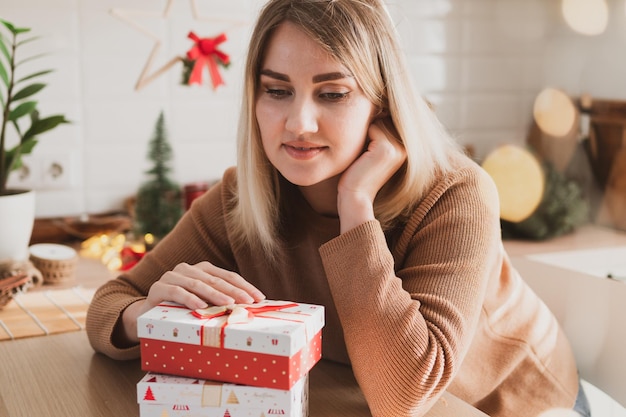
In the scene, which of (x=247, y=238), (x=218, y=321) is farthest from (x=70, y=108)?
(x=218, y=321)

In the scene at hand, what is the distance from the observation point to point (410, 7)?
2.37 metres

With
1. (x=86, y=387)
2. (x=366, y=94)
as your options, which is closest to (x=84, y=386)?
(x=86, y=387)

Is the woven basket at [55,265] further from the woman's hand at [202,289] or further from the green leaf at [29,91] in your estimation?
the woman's hand at [202,289]

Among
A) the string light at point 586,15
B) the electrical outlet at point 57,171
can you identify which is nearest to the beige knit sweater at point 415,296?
the electrical outlet at point 57,171

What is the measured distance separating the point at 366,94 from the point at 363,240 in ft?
0.78

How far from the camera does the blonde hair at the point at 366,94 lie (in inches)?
40.7

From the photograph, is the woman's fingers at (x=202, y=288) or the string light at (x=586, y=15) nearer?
the woman's fingers at (x=202, y=288)

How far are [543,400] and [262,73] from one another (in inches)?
29.3

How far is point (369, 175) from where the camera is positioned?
42.3 inches

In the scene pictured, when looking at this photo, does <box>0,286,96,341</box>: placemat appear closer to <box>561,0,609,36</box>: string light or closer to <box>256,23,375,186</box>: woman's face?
<box>256,23,375,186</box>: woman's face

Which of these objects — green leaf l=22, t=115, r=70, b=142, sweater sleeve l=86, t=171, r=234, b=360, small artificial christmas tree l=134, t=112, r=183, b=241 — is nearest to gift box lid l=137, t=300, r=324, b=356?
sweater sleeve l=86, t=171, r=234, b=360

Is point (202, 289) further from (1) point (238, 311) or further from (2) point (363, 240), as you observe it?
(2) point (363, 240)

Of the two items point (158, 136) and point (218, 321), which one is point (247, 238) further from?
point (158, 136)

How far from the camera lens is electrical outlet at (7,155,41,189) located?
193 centimetres
